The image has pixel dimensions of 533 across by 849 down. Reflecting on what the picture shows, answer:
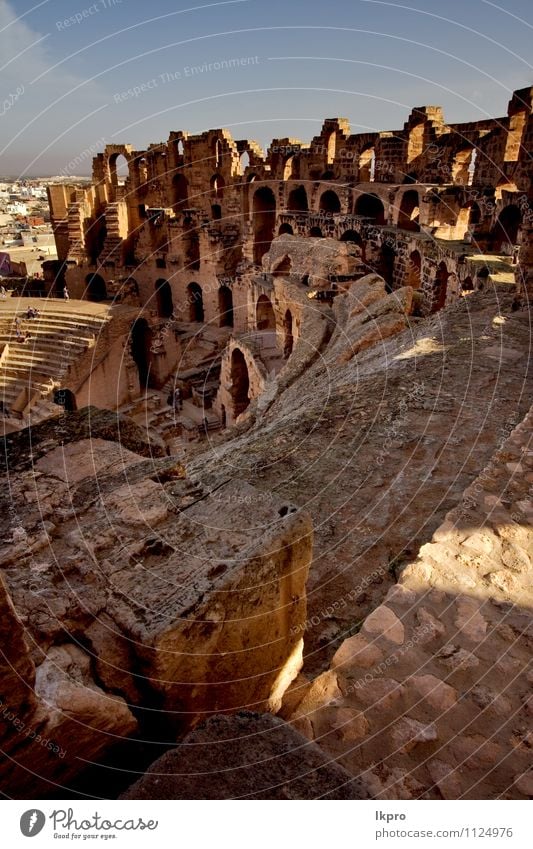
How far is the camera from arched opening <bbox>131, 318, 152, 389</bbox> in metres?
20.9

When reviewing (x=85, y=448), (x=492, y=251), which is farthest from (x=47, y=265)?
(x=85, y=448)

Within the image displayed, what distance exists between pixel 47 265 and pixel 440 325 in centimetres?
2411

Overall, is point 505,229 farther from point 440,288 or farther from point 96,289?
point 96,289

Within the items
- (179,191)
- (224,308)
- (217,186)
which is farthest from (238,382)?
(179,191)

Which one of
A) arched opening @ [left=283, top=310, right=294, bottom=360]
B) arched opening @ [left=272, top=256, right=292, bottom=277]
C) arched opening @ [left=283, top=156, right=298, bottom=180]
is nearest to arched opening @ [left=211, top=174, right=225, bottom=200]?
arched opening @ [left=283, top=156, right=298, bottom=180]

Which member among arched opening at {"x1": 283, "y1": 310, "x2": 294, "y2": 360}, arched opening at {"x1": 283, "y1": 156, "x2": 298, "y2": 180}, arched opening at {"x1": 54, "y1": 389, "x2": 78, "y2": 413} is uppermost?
arched opening at {"x1": 283, "y1": 156, "x2": 298, "y2": 180}

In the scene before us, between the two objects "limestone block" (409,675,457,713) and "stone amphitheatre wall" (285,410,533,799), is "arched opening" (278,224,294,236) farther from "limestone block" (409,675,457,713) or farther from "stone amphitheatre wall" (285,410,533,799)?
"limestone block" (409,675,457,713)

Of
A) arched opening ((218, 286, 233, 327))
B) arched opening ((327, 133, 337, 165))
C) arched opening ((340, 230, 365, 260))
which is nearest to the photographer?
arched opening ((340, 230, 365, 260))

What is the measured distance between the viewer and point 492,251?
52.3ft

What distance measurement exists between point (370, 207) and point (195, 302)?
9211 millimetres

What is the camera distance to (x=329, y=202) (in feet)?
85.8

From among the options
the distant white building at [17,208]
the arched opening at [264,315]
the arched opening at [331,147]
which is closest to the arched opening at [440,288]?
the arched opening at [264,315]

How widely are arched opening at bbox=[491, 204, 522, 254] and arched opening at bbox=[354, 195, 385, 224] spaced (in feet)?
24.1

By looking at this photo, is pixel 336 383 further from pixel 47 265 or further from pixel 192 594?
pixel 47 265
